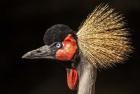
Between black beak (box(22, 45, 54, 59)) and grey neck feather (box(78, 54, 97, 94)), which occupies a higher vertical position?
black beak (box(22, 45, 54, 59))

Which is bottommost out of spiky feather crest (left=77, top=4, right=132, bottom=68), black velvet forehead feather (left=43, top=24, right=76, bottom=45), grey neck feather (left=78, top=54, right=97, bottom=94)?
grey neck feather (left=78, top=54, right=97, bottom=94)

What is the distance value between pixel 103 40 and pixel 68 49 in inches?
5.5

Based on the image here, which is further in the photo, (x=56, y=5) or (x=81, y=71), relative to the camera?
(x=56, y=5)

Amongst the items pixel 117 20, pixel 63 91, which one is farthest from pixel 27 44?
pixel 117 20

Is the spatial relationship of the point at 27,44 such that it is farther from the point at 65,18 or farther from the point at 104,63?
the point at 104,63

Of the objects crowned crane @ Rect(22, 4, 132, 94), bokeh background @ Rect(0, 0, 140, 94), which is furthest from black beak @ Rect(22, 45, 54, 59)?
bokeh background @ Rect(0, 0, 140, 94)

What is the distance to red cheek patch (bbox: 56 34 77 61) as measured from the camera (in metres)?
3.10

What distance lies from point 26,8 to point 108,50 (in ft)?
4.03

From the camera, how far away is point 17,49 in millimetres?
4418

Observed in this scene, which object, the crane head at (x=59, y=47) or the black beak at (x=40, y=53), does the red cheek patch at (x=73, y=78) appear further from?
the black beak at (x=40, y=53)

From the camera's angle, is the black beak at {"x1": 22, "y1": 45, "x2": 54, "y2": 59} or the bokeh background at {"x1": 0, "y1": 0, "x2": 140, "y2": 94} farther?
the bokeh background at {"x1": 0, "y1": 0, "x2": 140, "y2": 94}

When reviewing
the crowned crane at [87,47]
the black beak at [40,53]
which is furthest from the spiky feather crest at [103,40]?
the black beak at [40,53]

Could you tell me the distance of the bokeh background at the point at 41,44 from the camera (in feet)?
14.0

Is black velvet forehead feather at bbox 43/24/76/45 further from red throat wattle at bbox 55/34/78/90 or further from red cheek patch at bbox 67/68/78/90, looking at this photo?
red cheek patch at bbox 67/68/78/90
